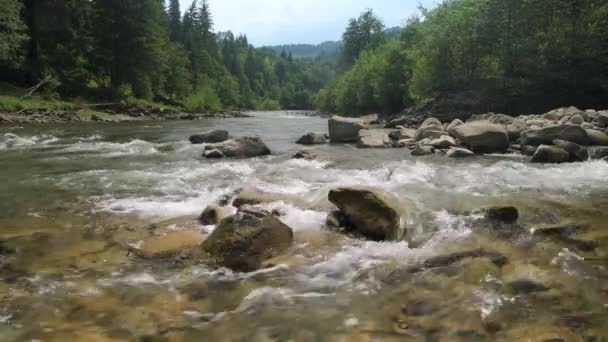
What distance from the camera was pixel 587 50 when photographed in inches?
1075

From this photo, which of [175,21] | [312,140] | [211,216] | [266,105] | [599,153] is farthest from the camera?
[266,105]

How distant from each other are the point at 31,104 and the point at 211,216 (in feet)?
99.2

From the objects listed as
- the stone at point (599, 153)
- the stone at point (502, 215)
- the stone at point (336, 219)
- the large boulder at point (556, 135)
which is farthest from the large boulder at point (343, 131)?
the stone at point (502, 215)

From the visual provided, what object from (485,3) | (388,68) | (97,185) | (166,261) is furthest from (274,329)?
(388,68)

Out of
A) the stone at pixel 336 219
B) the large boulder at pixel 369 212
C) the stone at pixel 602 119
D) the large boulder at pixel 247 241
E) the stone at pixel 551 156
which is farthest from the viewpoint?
the stone at pixel 602 119

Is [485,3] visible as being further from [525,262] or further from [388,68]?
[525,262]

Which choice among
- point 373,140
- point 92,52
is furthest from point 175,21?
point 373,140

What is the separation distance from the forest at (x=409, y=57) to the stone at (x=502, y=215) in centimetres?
2567

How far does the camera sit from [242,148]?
1473 cm

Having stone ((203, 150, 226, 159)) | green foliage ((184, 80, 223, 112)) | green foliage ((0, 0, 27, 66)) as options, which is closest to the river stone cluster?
stone ((203, 150, 226, 159))

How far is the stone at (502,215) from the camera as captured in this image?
6516mm

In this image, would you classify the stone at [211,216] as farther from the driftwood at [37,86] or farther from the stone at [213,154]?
the driftwood at [37,86]

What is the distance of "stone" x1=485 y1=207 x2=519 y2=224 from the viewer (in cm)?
652

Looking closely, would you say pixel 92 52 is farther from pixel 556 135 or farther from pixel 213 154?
pixel 556 135
